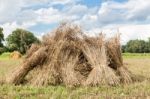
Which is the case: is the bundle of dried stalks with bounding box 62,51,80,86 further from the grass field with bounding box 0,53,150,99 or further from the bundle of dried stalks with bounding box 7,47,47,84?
the bundle of dried stalks with bounding box 7,47,47,84

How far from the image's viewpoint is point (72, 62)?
1240cm

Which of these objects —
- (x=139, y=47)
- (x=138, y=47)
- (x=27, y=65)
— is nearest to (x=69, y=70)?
(x=27, y=65)

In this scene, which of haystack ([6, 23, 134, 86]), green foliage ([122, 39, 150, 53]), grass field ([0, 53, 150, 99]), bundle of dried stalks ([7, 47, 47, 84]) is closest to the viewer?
grass field ([0, 53, 150, 99])

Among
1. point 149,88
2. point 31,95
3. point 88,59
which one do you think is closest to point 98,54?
point 88,59

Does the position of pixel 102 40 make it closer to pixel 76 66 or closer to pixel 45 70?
pixel 76 66

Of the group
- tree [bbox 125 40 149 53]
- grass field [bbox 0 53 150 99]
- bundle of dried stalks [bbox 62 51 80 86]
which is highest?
tree [bbox 125 40 149 53]

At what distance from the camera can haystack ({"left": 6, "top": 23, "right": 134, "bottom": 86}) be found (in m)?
11.8

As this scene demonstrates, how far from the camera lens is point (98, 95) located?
372 inches

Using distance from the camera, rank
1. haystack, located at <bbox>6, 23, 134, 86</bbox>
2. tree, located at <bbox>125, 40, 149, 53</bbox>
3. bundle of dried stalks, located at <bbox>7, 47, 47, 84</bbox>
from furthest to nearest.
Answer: tree, located at <bbox>125, 40, 149, 53</bbox> < bundle of dried stalks, located at <bbox>7, 47, 47, 84</bbox> < haystack, located at <bbox>6, 23, 134, 86</bbox>

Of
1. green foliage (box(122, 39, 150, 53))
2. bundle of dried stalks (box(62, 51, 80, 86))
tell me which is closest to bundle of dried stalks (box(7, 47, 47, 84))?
bundle of dried stalks (box(62, 51, 80, 86))

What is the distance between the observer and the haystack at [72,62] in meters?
11.8

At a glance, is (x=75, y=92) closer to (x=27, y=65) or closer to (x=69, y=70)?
(x=69, y=70)

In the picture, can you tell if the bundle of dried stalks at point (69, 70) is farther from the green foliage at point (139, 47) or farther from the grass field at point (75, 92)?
the green foliage at point (139, 47)

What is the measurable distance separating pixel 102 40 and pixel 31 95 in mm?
4480
